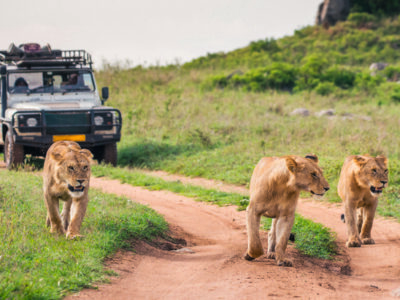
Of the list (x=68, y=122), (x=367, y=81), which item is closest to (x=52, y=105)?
(x=68, y=122)

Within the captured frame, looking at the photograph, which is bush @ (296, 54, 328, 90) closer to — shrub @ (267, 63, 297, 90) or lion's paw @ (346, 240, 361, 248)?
shrub @ (267, 63, 297, 90)

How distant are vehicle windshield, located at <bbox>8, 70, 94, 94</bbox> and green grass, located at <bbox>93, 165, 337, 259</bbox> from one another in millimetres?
1938

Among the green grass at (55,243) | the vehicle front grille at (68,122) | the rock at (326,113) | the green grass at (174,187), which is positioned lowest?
the green grass at (174,187)

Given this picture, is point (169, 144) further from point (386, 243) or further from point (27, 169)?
point (386, 243)

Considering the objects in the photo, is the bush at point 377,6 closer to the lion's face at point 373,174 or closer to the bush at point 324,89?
the bush at point 324,89

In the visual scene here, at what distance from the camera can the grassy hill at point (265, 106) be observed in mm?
13492

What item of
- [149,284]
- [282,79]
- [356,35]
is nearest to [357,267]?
[149,284]

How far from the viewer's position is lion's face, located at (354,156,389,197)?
653cm

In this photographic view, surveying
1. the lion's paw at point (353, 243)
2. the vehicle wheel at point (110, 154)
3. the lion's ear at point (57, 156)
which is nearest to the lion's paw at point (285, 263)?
the lion's paw at point (353, 243)

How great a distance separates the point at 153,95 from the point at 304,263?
17402 millimetres

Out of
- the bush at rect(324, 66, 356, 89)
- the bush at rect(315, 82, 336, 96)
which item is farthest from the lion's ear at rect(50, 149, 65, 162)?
the bush at rect(324, 66, 356, 89)

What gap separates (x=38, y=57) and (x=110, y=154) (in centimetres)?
267

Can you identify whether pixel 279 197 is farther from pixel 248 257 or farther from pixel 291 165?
pixel 248 257

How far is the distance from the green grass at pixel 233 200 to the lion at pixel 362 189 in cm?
33
